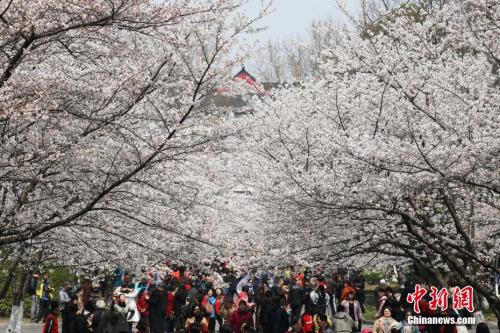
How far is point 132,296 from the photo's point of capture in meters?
17.1

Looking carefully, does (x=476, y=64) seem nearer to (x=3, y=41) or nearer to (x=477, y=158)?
(x=477, y=158)

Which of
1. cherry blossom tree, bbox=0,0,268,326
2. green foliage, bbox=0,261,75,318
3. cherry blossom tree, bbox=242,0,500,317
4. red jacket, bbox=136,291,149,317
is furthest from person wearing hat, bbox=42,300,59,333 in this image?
green foliage, bbox=0,261,75,318

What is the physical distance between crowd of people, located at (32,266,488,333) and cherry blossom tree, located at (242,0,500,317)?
166 cm

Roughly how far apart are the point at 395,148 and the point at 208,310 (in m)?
9.34

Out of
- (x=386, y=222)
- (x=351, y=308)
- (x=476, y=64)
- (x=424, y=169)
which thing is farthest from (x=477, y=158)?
(x=351, y=308)

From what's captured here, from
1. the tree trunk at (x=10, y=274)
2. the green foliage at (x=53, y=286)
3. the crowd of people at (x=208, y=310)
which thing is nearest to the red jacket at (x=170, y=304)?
the crowd of people at (x=208, y=310)

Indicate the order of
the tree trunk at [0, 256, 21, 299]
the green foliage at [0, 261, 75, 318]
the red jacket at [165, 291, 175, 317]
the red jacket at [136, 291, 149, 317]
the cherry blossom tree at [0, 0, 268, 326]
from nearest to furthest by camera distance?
the cherry blossom tree at [0, 0, 268, 326], the tree trunk at [0, 256, 21, 299], the red jacket at [165, 291, 175, 317], the red jacket at [136, 291, 149, 317], the green foliage at [0, 261, 75, 318]

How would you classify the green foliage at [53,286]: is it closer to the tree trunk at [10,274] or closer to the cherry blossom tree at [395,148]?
the tree trunk at [10,274]

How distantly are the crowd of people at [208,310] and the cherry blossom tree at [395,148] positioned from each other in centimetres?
166

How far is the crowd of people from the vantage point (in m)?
12.6

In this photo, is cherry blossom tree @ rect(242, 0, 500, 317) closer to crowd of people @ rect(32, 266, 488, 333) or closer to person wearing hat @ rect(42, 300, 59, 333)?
crowd of people @ rect(32, 266, 488, 333)

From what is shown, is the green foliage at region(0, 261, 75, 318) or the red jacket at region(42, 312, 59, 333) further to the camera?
the green foliage at region(0, 261, 75, 318)

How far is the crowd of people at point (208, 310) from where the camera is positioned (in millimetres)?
12625

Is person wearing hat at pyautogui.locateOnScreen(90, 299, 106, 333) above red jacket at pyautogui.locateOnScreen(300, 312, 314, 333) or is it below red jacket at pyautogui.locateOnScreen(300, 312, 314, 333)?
below
